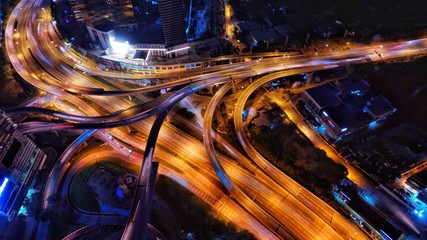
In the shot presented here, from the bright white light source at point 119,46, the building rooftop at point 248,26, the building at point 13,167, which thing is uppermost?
the building rooftop at point 248,26

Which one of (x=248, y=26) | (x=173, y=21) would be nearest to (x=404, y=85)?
(x=248, y=26)

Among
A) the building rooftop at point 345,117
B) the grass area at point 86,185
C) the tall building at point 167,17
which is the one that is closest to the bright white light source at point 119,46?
the tall building at point 167,17

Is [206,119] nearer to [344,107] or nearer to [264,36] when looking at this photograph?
[344,107]

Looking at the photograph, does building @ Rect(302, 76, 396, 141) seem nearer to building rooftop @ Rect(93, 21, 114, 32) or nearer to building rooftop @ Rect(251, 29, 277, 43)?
building rooftop @ Rect(251, 29, 277, 43)

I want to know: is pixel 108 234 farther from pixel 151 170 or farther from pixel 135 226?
pixel 151 170

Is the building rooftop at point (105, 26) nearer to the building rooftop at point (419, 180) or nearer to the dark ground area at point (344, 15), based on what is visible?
the dark ground area at point (344, 15)

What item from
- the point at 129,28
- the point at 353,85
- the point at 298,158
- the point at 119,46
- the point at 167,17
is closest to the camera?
the point at 298,158
